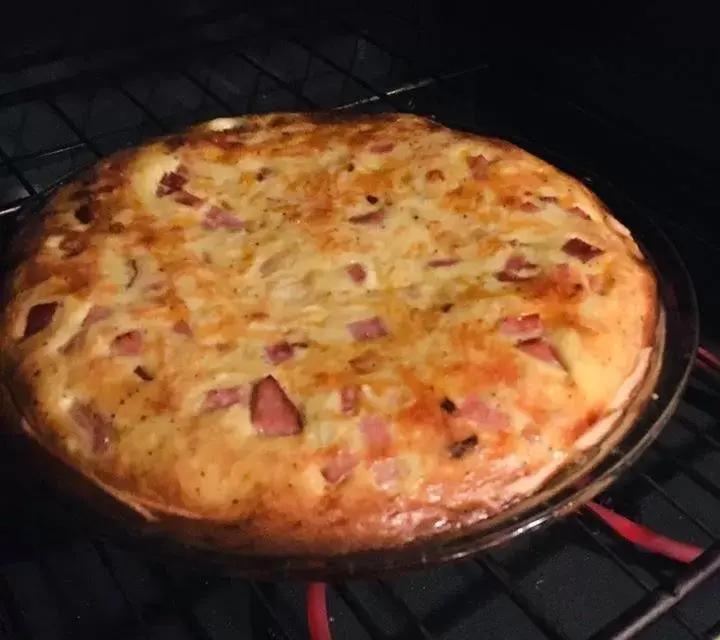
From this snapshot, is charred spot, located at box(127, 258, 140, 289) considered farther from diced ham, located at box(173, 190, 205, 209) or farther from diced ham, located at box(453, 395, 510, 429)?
diced ham, located at box(453, 395, 510, 429)

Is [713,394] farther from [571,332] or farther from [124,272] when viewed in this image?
[124,272]

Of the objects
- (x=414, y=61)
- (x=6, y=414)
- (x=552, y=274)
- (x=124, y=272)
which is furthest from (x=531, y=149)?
(x=6, y=414)

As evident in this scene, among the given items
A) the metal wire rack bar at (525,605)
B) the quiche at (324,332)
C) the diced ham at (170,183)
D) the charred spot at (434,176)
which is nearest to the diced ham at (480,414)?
the quiche at (324,332)

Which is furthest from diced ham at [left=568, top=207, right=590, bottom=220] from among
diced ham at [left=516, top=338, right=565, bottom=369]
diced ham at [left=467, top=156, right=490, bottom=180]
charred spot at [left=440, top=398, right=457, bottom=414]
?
charred spot at [left=440, top=398, right=457, bottom=414]

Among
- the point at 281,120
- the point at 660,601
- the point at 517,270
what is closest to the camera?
the point at 660,601

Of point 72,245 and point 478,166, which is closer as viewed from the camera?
point 72,245

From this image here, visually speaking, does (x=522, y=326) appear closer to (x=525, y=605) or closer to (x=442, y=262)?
(x=442, y=262)

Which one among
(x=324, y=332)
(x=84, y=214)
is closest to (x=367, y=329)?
(x=324, y=332)

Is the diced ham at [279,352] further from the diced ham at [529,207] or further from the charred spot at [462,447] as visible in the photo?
the diced ham at [529,207]
